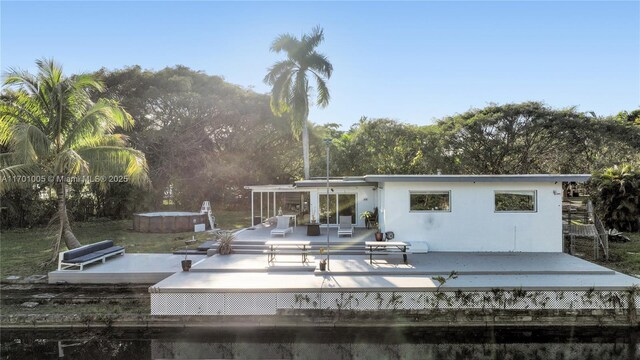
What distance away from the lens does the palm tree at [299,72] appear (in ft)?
74.6

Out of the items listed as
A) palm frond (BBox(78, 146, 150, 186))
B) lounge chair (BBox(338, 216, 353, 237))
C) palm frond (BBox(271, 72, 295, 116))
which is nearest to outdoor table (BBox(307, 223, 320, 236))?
lounge chair (BBox(338, 216, 353, 237))

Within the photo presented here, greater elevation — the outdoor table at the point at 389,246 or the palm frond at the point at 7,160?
the palm frond at the point at 7,160

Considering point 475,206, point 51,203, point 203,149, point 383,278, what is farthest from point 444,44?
point 51,203

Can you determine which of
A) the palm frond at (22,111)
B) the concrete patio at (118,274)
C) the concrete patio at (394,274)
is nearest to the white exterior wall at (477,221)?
the concrete patio at (394,274)

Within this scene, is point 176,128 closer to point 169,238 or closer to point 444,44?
point 169,238

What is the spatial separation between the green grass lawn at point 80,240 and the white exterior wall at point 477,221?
9420mm

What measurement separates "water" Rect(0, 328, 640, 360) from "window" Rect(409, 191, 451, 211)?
6.11 m

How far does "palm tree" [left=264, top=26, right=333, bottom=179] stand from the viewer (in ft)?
74.6

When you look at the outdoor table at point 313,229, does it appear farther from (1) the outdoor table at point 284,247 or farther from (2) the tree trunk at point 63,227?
(2) the tree trunk at point 63,227

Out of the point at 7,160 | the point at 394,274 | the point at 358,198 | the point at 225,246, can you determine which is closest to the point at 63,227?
the point at 7,160

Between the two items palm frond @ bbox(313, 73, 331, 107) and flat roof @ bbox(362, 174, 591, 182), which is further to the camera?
palm frond @ bbox(313, 73, 331, 107)

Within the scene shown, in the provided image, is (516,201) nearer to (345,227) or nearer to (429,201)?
(429,201)

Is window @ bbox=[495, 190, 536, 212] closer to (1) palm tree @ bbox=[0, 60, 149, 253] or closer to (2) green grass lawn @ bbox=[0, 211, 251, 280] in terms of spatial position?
(2) green grass lawn @ bbox=[0, 211, 251, 280]

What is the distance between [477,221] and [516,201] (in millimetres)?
1620
